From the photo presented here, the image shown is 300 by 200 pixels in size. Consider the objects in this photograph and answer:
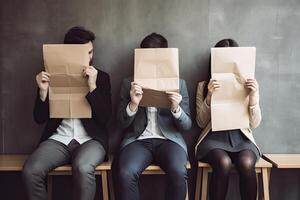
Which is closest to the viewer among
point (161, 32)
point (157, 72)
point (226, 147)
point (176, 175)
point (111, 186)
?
point (176, 175)

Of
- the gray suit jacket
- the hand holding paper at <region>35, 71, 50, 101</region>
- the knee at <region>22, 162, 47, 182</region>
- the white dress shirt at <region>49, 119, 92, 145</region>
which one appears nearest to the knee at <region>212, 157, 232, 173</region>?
the gray suit jacket

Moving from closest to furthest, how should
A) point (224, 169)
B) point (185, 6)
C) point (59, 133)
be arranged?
point (224, 169)
point (59, 133)
point (185, 6)

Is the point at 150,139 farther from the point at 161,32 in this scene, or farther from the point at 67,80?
the point at 161,32

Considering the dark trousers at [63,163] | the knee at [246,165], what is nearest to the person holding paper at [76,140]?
the dark trousers at [63,163]

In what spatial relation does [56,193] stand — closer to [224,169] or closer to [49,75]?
[49,75]

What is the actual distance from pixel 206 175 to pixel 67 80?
0.96m

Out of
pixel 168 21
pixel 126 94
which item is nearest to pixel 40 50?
pixel 126 94

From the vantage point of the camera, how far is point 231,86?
2184 mm

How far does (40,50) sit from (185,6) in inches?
37.2

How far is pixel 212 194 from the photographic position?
219 centimetres

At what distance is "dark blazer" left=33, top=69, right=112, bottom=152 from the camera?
225 cm

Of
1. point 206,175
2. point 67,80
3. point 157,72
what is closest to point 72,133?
point 67,80

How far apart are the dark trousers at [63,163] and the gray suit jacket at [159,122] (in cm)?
20

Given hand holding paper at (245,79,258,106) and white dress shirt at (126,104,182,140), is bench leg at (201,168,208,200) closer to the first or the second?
white dress shirt at (126,104,182,140)
